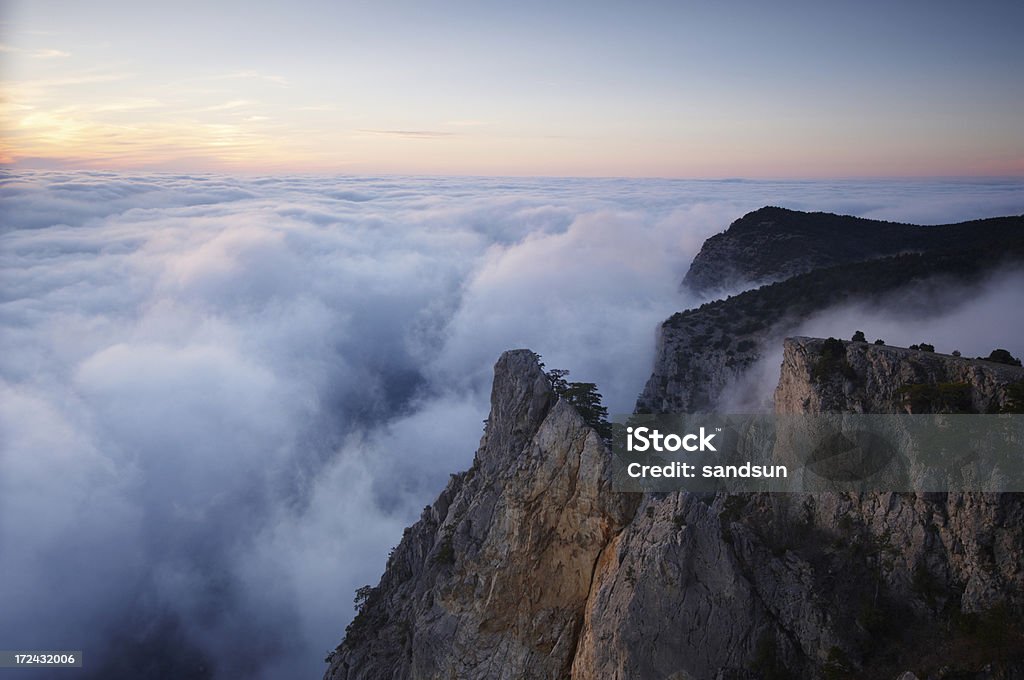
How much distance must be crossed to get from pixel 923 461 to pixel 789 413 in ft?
21.2

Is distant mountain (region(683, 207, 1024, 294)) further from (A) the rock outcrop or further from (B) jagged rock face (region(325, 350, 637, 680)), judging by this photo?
(B) jagged rock face (region(325, 350, 637, 680))

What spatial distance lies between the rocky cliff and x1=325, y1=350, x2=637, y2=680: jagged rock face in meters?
0.08

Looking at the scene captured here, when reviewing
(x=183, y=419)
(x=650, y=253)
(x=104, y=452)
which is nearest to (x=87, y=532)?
(x=104, y=452)

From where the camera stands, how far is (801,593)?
2556cm

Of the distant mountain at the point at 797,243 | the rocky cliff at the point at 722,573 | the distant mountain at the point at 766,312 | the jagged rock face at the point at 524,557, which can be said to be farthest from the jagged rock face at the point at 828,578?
the distant mountain at the point at 797,243

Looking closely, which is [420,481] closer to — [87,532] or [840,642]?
[87,532]

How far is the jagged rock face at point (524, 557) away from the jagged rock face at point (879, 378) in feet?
31.6

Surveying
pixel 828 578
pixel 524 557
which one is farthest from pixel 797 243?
pixel 524 557

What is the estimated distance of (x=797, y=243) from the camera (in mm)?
94125

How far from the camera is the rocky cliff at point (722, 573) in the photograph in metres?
22.6

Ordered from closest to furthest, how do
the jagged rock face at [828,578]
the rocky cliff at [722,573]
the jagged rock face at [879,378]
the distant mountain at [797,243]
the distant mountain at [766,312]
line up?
the jagged rock face at [828,578] → the rocky cliff at [722,573] → the jagged rock face at [879,378] → the distant mountain at [766,312] → the distant mountain at [797,243]

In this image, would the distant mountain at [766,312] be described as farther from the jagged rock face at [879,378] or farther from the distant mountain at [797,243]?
the jagged rock face at [879,378]

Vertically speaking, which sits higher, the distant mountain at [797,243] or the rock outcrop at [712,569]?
the distant mountain at [797,243]

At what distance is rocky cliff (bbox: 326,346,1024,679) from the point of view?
2261 centimetres
